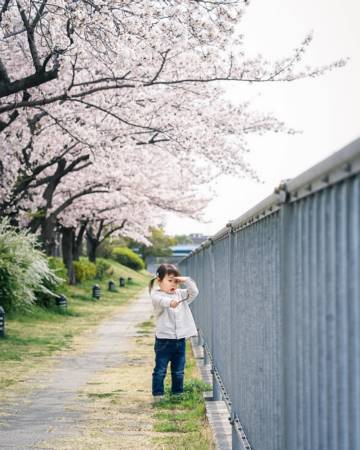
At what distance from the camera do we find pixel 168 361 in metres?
8.57

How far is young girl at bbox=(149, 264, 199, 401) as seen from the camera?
8.57 metres

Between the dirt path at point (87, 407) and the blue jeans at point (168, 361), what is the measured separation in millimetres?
278

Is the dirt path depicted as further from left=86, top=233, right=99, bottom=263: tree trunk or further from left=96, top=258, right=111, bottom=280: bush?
left=86, top=233, right=99, bottom=263: tree trunk

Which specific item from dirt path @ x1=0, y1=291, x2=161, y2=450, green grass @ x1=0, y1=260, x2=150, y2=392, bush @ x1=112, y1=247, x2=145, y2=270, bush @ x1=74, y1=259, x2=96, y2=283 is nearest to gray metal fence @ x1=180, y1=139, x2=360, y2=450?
dirt path @ x1=0, y1=291, x2=161, y2=450

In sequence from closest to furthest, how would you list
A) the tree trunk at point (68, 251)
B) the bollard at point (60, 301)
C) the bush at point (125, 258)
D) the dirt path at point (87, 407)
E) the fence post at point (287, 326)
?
the fence post at point (287, 326), the dirt path at point (87, 407), the bollard at point (60, 301), the tree trunk at point (68, 251), the bush at point (125, 258)

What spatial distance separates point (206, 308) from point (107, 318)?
13.8 m

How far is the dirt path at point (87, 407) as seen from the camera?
6.74 m

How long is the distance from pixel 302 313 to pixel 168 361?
574 cm

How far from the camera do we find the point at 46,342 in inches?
609

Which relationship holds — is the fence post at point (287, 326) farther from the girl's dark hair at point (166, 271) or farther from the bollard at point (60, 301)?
the bollard at point (60, 301)

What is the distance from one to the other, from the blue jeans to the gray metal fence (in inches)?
130

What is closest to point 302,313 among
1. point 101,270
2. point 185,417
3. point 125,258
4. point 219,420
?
point 219,420

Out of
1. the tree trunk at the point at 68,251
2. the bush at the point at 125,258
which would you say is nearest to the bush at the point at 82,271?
the tree trunk at the point at 68,251

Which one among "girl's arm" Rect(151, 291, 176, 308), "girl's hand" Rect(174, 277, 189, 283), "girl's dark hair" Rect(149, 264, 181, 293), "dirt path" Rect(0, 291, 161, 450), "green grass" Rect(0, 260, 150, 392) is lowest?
"dirt path" Rect(0, 291, 161, 450)
